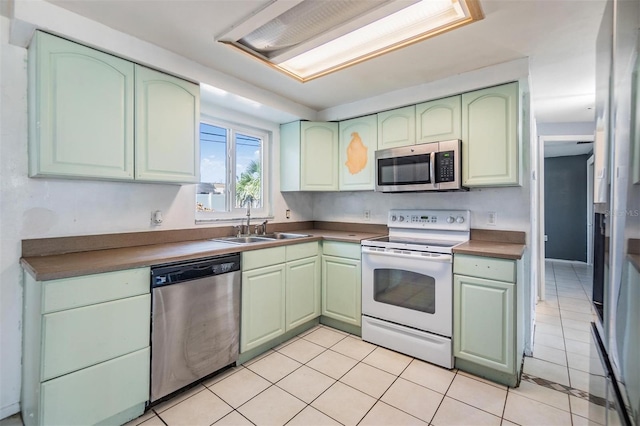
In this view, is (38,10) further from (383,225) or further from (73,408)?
(383,225)

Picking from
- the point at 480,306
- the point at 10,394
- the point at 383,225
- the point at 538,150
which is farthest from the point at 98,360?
the point at 538,150

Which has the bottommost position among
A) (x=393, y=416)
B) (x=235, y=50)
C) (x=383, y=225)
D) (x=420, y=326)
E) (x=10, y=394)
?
(x=393, y=416)

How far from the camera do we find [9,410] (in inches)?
68.0

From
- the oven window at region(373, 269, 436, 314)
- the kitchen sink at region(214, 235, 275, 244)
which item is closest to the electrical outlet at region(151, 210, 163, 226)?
the kitchen sink at region(214, 235, 275, 244)

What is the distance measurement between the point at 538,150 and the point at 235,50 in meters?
3.69

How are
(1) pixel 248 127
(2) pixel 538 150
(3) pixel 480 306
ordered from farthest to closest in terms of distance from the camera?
(2) pixel 538 150 < (1) pixel 248 127 < (3) pixel 480 306

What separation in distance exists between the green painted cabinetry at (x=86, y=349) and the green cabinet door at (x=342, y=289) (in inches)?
64.1

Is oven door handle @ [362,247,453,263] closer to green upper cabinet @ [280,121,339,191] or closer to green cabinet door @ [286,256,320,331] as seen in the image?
green cabinet door @ [286,256,320,331]

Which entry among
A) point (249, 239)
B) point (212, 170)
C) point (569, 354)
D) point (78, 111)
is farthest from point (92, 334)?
point (569, 354)

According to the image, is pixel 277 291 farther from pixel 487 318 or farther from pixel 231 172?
pixel 487 318

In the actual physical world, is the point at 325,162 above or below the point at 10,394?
above

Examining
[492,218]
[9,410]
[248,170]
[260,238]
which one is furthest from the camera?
[248,170]

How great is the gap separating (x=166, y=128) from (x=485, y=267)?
246 cm

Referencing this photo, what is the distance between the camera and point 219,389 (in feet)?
6.52
